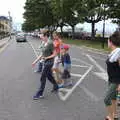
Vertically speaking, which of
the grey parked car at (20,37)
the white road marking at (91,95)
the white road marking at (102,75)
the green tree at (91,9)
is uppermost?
the green tree at (91,9)

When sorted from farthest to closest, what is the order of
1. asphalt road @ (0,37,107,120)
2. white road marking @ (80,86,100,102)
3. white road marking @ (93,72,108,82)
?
white road marking @ (93,72,108,82)
white road marking @ (80,86,100,102)
asphalt road @ (0,37,107,120)

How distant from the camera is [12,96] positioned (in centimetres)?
1087

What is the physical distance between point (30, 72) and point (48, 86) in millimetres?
4561

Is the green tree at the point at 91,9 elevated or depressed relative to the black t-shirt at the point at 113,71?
elevated

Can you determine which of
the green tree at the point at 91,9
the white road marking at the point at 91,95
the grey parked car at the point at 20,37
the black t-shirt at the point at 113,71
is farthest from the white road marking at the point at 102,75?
the grey parked car at the point at 20,37

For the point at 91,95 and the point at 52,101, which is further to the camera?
the point at 91,95

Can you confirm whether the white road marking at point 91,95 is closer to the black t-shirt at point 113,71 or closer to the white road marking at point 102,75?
the white road marking at point 102,75

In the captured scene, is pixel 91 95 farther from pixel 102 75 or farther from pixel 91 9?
pixel 91 9

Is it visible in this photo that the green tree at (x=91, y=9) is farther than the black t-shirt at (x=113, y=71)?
Yes

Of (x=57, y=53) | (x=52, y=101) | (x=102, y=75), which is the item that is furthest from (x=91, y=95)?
(x=102, y=75)

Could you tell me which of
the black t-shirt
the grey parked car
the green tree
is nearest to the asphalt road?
the black t-shirt

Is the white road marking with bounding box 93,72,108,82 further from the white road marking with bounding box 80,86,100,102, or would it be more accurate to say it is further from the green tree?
the green tree

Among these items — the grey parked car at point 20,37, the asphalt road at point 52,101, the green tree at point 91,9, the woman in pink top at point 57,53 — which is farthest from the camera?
the grey parked car at point 20,37

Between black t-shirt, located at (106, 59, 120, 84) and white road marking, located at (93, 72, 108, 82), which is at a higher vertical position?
black t-shirt, located at (106, 59, 120, 84)
